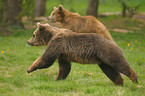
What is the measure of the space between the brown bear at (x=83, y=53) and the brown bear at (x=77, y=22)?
3746 mm

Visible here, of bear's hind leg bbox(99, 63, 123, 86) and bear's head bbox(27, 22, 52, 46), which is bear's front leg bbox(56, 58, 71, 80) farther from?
bear's hind leg bbox(99, 63, 123, 86)

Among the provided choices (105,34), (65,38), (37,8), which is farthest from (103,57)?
(37,8)

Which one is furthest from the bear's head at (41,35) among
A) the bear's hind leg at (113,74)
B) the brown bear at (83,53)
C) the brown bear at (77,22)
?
the brown bear at (77,22)

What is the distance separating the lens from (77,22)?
11.3 m

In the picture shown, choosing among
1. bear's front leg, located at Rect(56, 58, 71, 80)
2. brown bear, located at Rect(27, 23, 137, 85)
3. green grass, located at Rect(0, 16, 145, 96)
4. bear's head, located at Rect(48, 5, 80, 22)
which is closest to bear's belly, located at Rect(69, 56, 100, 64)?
brown bear, located at Rect(27, 23, 137, 85)

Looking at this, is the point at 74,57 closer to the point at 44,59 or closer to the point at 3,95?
the point at 44,59

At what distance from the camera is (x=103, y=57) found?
236 inches

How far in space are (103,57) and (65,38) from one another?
135cm

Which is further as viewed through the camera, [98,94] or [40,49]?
[40,49]

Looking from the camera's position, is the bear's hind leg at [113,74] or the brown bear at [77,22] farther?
the brown bear at [77,22]

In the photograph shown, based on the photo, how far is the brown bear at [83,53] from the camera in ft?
19.5

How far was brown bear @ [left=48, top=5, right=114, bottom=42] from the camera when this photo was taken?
10.7 m

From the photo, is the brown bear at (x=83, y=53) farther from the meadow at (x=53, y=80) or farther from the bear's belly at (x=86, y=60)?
the meadow at (x=53, y=80)

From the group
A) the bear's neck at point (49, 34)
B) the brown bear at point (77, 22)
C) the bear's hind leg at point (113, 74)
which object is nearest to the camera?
the bear's hind leg at point (113, 74)
